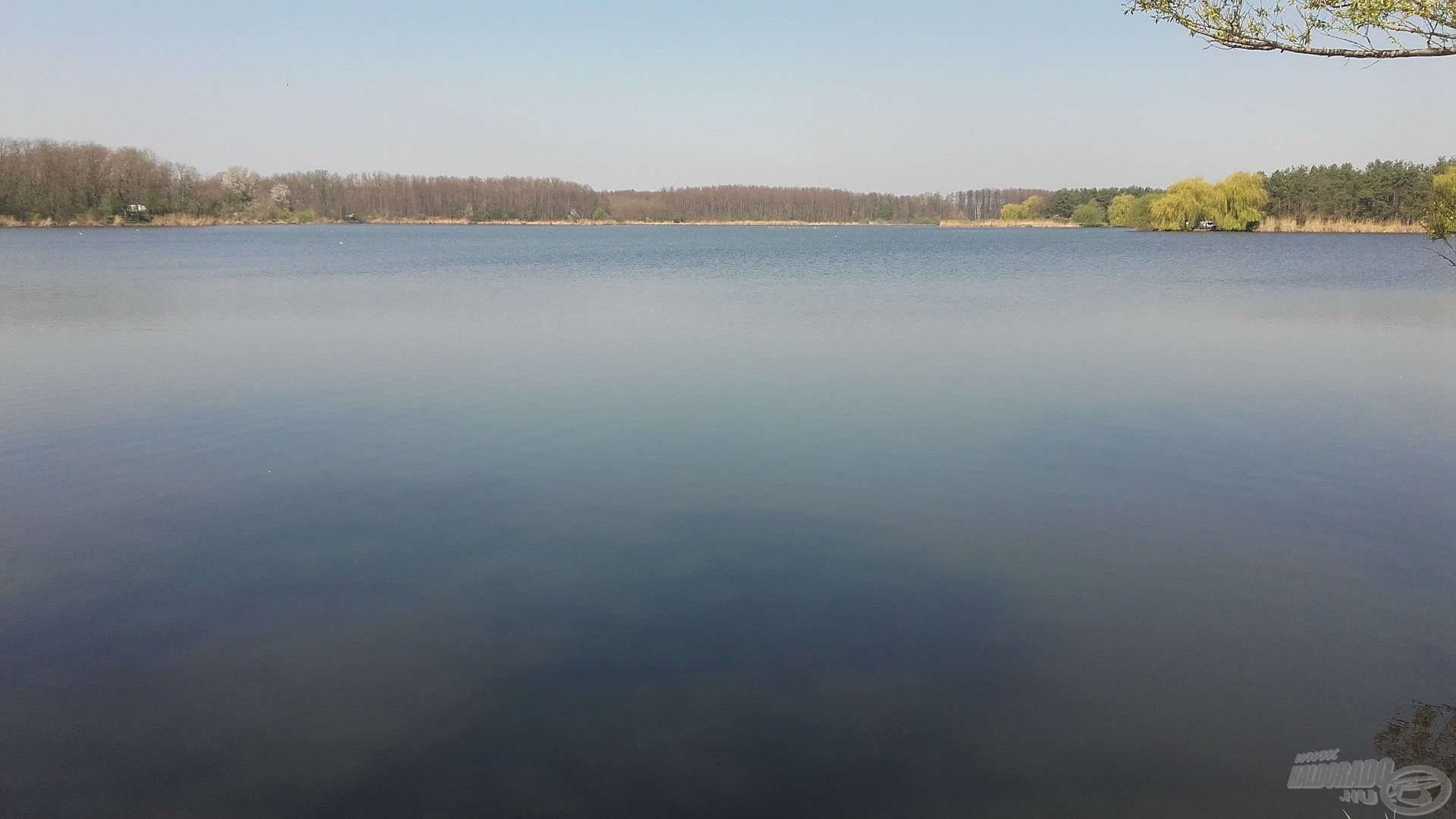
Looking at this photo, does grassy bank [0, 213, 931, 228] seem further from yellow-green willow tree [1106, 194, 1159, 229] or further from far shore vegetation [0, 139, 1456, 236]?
yellow-green willow tree [1106, 194, 1159, 229]

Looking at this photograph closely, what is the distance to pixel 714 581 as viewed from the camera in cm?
605

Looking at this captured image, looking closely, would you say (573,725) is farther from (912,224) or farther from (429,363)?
(912,224)

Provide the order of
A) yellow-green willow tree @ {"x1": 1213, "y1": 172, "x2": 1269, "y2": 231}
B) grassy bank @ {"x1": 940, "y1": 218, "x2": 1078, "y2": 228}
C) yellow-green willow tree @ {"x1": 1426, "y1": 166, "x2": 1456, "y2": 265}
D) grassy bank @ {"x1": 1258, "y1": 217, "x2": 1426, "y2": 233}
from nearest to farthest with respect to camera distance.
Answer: yellow-green willow tree @ {"x1": 1426, "y1": 166, "x2": 1456, "y2": 265} → yellow-green willow tree @ {"x1": 1213, "y1": 172, "x2": 1269, "y2": 231} → grassy bank @ {"x1": 1258, "y1": 217, "x2": 1426, "y2": 233} → grassy bank @ {"x1": 940, "y1": 218, "x2": 1078, "y2": 228}

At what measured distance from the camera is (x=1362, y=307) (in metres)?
21.8

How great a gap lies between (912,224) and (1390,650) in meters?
183

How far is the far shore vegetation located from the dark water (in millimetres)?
2953

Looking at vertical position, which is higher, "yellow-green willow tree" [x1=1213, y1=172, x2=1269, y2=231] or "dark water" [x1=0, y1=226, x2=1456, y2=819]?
"yellow-green willow tree" [x1=1213, y1=172, x2=1269, y2=231]

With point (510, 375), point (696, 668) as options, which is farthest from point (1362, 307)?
point (696, 668)

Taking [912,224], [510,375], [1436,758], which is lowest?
[1436,758]

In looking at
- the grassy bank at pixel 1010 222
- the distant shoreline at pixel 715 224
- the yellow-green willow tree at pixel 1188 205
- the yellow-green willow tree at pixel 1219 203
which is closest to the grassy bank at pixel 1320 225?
the distant shoreline at pixel 715 224

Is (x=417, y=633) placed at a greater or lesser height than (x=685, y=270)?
lesser

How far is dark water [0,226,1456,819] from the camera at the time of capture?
4.16 m

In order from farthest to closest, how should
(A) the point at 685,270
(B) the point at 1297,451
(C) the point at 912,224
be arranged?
(C) the point at 912,224 → (A) the point at 685,270 → (B) the point at 1297,451

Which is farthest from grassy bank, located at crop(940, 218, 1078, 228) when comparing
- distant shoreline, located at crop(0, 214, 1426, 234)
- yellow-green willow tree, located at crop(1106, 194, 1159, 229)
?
yellow-green willow tree, located at crop(1106, 194, 1159, 229)
